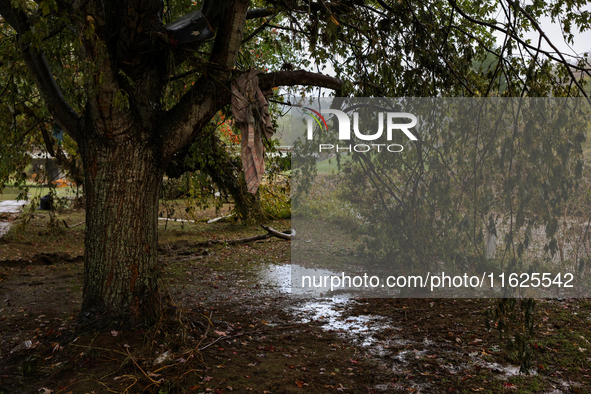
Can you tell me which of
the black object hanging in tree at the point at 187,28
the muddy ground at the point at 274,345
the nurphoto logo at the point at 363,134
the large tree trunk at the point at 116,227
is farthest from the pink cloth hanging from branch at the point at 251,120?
the nurphoto logo at the point at 363,134

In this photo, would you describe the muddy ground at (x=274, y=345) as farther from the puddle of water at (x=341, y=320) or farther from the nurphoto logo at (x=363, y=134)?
the nurphoto logo at (x=363, y=134)

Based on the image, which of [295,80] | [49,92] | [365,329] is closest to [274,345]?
[365,329]

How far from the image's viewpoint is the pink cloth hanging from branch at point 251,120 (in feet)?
14.4

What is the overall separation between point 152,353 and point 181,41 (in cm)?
275

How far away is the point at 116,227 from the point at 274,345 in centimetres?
193

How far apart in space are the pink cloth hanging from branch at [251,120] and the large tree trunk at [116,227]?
889mm

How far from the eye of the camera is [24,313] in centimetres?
550

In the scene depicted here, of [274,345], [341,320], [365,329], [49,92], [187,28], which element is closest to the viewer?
[187,28]

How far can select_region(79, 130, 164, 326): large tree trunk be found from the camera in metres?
4.43

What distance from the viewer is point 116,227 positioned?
14.6ft

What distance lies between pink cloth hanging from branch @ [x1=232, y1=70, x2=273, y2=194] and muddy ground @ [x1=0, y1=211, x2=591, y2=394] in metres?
1.60

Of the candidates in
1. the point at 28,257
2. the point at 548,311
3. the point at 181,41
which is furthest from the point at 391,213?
the point at 28,257

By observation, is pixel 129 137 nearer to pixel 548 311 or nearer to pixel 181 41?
pixel 181 41

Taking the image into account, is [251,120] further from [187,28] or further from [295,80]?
[187,28]
